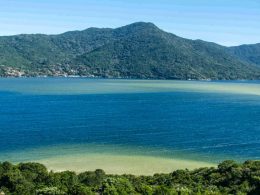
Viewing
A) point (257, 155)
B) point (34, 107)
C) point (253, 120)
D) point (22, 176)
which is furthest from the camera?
point (34, 107)

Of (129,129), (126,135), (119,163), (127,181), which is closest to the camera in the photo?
(127,181)

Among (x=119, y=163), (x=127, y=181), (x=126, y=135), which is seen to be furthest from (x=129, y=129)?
(x=127, y=181)

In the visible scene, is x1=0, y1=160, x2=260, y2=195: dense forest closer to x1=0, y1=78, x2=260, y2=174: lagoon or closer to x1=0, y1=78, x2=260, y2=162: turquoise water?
x1=0, y1=78, x2=260, y2=174: lagoon

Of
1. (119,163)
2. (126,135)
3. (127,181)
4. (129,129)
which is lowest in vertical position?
(119,163)

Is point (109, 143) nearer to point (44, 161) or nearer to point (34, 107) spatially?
point (44, 161)

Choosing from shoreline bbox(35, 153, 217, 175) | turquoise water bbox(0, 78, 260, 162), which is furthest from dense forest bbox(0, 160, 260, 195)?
turquoise water bbox(0, 78, 260, 162)

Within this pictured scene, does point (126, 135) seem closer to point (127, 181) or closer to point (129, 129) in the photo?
point (129, 129)

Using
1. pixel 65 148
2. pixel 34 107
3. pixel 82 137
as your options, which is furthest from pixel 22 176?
pixel 34 107

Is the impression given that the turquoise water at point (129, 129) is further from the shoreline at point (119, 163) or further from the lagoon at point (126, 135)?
the shoreline at point (119, 163)
